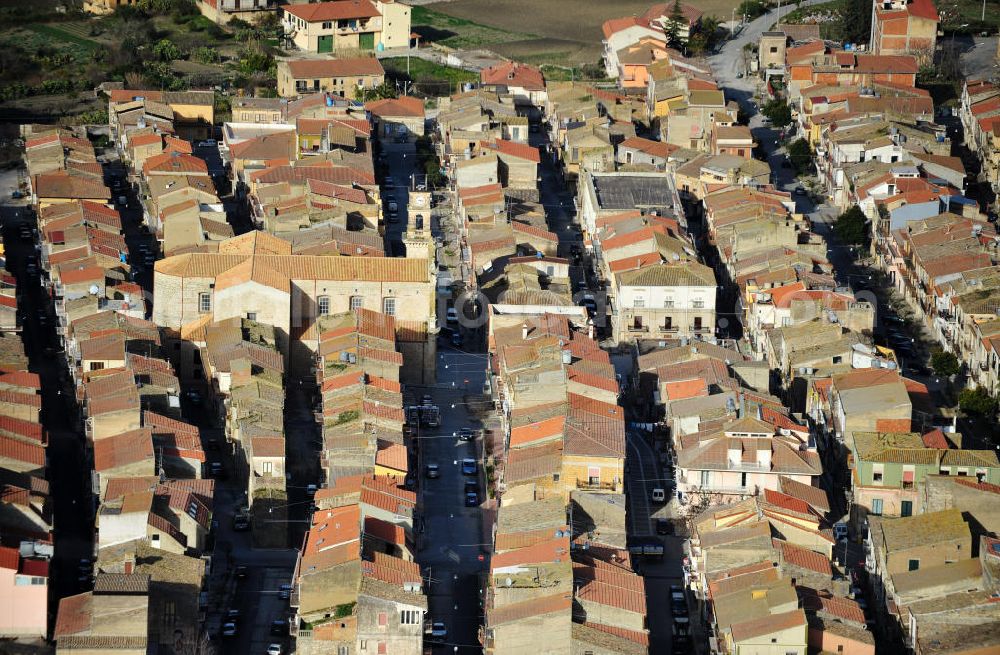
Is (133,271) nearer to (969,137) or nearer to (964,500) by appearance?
(964,500)

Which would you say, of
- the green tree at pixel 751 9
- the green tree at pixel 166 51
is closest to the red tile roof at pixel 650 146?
the green tree at pixel 751 9

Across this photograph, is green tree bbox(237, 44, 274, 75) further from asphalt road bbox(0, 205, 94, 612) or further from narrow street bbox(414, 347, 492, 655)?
narrow street bbox(414, 347, 492, 655)

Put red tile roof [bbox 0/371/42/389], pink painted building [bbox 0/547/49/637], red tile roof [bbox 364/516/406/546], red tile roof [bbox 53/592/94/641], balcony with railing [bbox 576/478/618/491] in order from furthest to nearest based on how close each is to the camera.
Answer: red tile roof [bbox 0/371/42/389] < balcony with railing [bbox 576/478/618/491] < red tile roof [bbox 364/516/406/546] < pink painted building [bbox 0/547/49/637] < red tile roof [bbox 53/592/94/641]

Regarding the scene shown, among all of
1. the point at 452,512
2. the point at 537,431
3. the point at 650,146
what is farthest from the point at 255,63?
the point at 452,512

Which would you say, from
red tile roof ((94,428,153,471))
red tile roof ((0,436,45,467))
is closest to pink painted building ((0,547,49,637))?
red tile roof ((94,428,153,471))

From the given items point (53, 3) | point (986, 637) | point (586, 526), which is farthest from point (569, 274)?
point (53, 3)

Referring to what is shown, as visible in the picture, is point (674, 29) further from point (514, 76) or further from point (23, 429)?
point (23, 429)

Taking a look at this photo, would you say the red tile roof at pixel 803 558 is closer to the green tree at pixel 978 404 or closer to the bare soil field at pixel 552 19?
the green tree at pixel 978 404
